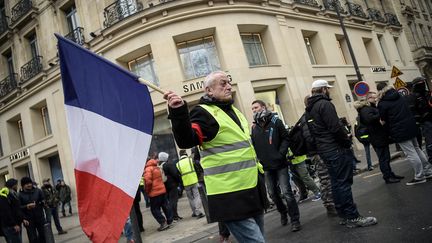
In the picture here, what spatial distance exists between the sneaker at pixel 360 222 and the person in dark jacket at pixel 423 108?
296 cm

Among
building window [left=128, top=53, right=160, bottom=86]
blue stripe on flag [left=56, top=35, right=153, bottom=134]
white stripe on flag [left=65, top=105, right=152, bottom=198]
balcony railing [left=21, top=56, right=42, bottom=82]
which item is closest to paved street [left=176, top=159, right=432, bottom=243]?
white stripe on flag [left=65, top=105, right=152, bottom=198]

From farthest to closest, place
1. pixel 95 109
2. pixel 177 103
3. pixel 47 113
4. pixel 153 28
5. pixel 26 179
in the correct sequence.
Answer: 1. pixel 47 113
2. pixel 153 28
3. pixel 26 179
4. pixel 95 109
5. pixel 177 103

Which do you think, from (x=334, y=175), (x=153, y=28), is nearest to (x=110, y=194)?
(x=334, y=175)

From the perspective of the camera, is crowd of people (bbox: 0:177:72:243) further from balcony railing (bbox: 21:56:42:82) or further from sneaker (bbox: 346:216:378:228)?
balcony railing (bbox: 21:56:42:82)

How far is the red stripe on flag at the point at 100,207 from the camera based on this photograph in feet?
9.27

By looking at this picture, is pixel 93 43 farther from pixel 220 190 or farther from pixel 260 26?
pixel 220 190

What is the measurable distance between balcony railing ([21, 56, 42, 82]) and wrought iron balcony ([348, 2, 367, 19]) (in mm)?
18685

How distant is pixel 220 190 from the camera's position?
2.71m

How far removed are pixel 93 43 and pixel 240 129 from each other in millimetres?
15164

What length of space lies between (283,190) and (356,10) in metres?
21.2

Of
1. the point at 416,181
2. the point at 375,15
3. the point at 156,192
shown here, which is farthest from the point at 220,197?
the point at 375,15

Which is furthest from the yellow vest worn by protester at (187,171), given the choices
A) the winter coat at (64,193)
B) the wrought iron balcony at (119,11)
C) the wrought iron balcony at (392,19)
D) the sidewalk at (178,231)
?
the wrought iron balcony at (392,19)

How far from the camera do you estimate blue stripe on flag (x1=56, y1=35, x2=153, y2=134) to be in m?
3.05

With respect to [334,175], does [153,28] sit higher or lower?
higher
